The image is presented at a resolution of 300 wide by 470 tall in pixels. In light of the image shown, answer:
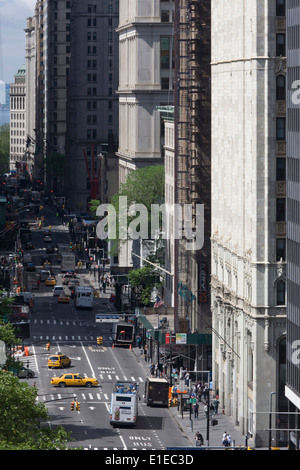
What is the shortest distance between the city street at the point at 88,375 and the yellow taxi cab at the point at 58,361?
645 millimetres

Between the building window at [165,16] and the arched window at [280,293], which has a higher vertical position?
the building window at [165,16]

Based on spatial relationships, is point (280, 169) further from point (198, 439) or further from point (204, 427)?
point (204, 427)

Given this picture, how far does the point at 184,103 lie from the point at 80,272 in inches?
2815

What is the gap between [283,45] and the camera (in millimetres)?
77812

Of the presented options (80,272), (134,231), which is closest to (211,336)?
(134,231)

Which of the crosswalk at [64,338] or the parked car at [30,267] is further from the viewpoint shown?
the parked car at [30,267]

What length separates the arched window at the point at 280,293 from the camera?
78750 millimetres

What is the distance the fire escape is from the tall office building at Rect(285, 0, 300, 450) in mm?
35845

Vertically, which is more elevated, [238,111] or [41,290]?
[238,111]

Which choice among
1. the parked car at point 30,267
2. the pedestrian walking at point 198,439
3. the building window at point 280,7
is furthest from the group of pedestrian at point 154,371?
the parked car at point 30,267

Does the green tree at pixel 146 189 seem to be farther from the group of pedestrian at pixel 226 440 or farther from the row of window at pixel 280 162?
the group of pedestrian at pixel 226 440

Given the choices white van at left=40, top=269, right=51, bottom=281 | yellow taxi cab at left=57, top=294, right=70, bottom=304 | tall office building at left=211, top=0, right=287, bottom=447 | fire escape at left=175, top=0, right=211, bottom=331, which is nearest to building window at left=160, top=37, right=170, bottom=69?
white van at left=40, top=269, right=51, bottom=281

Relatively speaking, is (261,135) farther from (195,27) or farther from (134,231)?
(134,231)

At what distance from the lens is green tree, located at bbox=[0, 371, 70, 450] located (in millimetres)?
54031
